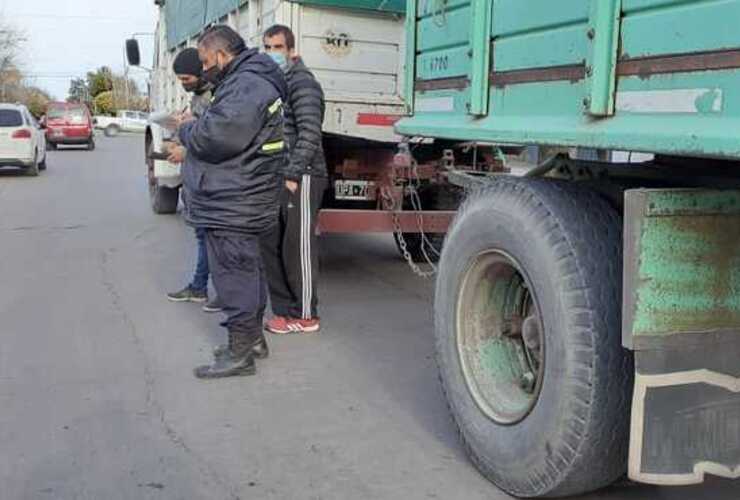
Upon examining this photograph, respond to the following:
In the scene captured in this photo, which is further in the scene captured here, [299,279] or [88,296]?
[88,296]

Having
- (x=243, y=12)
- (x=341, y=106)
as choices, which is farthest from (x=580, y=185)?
(x=243, y=12)

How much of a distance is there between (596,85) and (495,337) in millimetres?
1309

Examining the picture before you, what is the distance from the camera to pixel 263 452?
4.00 m

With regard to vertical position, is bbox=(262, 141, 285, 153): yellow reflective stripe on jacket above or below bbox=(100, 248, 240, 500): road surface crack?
above

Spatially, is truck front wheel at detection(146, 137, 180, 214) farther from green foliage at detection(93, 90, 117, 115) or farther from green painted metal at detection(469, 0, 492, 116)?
green foliage at detection(93, 90, 117, 115)

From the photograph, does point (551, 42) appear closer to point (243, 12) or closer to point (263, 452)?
point (263, 452)

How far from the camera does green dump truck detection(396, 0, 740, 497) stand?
2514mm

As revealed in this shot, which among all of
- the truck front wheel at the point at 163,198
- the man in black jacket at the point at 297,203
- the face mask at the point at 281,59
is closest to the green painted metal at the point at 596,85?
the man in black jacket at the point at 297,203

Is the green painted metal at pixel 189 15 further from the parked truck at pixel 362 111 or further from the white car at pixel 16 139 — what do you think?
the white car at pixel 16 139

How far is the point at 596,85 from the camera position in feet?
8.96

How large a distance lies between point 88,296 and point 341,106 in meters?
Answer: 2.61

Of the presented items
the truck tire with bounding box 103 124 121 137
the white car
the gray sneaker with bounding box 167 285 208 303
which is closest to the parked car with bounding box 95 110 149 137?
the truck tire with bounding box 103 124 121 137

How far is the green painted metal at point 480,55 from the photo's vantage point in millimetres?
3414

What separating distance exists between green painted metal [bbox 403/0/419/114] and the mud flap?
1.75m
